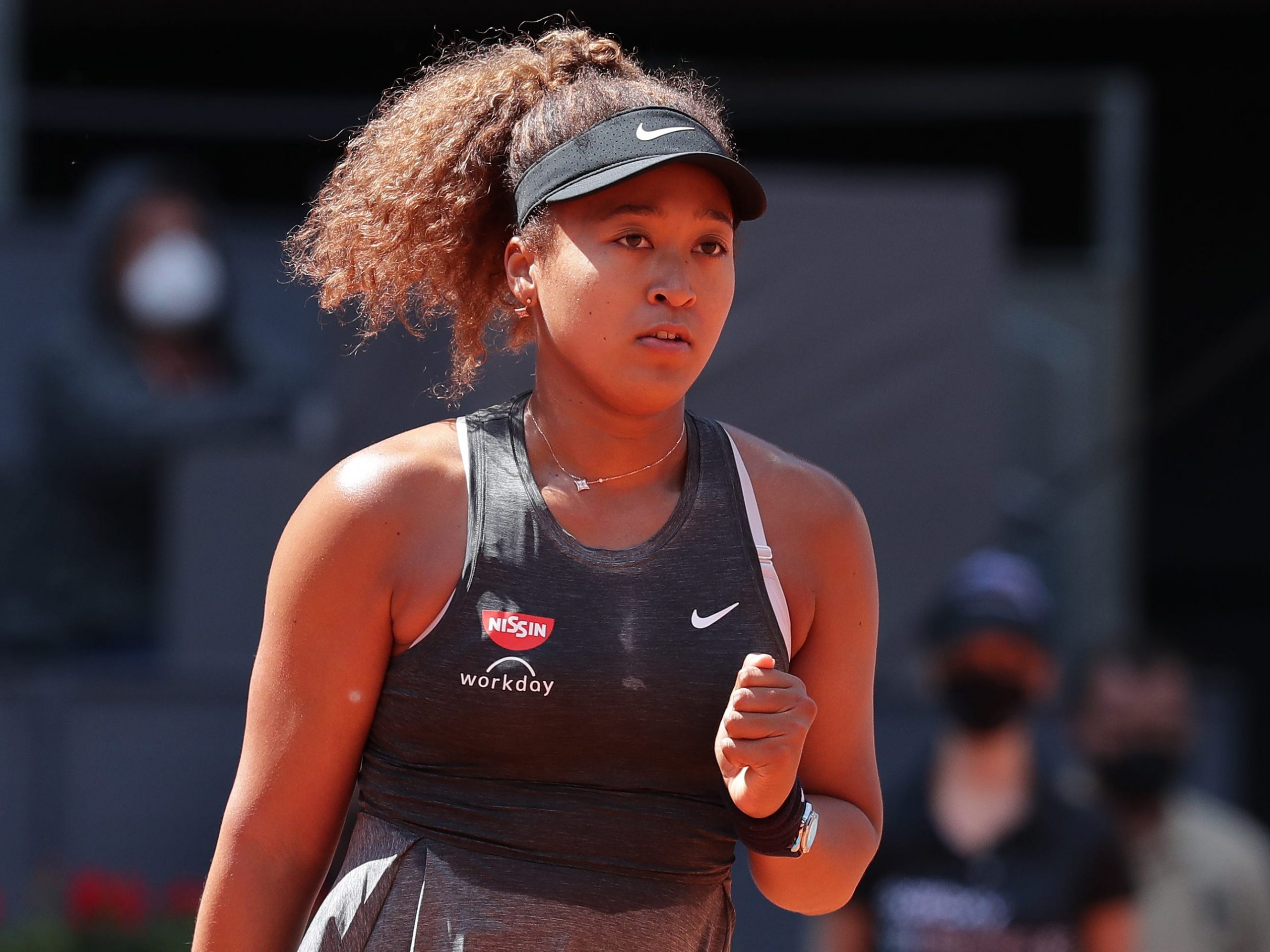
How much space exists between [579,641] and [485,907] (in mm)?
308

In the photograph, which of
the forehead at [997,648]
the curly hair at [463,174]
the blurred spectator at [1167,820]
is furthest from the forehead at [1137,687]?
the curly hair at [463,174]

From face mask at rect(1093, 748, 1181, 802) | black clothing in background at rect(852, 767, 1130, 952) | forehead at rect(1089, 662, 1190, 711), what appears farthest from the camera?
forehead at rect(1089, 662, 1190, 711)

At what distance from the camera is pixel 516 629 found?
1.82 m

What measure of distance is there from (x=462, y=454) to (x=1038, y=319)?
4499mm

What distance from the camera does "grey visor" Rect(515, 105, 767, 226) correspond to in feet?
6.07

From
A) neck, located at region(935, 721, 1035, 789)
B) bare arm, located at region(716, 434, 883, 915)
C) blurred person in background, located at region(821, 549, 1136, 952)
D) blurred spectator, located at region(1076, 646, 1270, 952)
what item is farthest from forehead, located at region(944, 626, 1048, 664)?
bare arm, located at region(716, 434, 883, 915)

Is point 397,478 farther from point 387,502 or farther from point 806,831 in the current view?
point 806,831

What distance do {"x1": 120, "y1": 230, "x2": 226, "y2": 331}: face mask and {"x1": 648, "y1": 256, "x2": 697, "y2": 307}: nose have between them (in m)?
4.64

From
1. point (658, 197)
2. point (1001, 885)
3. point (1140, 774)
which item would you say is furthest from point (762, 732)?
point (1140, 774)

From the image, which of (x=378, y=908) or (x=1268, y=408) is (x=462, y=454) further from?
(x=1268, y=408)

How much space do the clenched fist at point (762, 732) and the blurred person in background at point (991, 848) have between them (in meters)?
2.20

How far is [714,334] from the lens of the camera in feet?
6.34

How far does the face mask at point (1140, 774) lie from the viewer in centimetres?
475

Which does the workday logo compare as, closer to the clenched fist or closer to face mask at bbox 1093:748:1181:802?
the clenched fist
